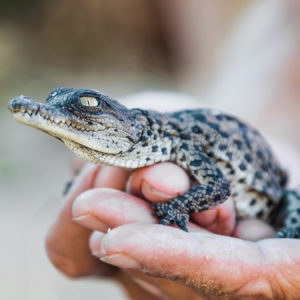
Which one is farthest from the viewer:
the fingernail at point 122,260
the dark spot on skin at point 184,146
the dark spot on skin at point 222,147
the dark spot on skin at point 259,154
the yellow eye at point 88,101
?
the dark spot on skin at point 259,154

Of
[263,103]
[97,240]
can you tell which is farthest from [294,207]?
[263,103]

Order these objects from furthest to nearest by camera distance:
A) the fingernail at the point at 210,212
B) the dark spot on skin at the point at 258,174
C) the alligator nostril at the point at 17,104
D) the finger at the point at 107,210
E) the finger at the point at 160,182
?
the dark spot on skin at the point at 258,174 → the fingernail at the point at 210,212 → the finger at the point at 160,182 → the finger at the point at 107,210 → the alligator nostril at the point at 17,104

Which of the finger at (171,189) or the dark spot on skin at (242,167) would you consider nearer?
the finger at (171,189)

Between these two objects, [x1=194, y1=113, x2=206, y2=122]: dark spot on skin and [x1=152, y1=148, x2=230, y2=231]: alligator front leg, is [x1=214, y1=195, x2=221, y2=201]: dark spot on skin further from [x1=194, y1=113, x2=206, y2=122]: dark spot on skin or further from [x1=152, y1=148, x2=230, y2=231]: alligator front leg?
[x1=194, y1=113, x2=206, y2=122]: dark spot on skin

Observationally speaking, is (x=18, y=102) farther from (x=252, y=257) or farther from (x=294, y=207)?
(x=294, y=207)

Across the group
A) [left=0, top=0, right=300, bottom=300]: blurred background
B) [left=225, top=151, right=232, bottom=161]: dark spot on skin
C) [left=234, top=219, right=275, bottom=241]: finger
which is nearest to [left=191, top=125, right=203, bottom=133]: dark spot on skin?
[left=225, top=151, right=232, bottom=161]: dark spot on skin

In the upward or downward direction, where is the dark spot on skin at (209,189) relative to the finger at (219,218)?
upward

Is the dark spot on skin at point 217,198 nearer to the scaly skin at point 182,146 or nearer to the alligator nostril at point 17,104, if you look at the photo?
the scaly skin at point 182,146

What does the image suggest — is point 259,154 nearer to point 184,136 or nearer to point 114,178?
point 184,136

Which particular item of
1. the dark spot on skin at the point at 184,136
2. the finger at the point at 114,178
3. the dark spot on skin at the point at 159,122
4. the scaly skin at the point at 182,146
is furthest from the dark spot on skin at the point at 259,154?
the finger at the point at 114,178
